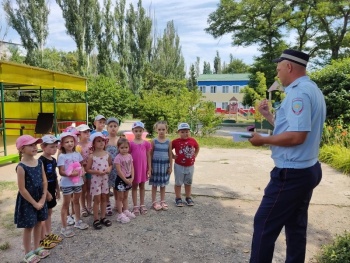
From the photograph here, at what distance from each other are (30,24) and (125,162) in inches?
989

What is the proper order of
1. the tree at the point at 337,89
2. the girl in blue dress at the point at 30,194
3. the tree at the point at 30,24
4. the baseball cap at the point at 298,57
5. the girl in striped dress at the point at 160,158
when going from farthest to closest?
1. the tree at the point at 30,24
2. the tree at the point at 337,89
3. the girl in striped dress at the point at 160,158
4. the girl in blue dress at the point at 30,194
5. the baseball cap at the point at 298,57

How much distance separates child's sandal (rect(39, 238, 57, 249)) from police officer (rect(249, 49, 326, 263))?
226 centimetres

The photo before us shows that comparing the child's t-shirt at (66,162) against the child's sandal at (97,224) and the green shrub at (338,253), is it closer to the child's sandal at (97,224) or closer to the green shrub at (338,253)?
the child's sandal at (97,224)

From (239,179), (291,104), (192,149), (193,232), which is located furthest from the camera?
(239,179)

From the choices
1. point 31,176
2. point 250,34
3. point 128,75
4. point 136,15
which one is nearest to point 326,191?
point 31,176

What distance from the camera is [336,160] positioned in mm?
7691

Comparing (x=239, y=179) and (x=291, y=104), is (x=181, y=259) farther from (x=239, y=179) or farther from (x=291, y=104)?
(x=239, y=179)

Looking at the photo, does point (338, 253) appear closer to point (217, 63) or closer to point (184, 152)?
point (184, 152)

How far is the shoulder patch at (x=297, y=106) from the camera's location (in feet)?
6.81

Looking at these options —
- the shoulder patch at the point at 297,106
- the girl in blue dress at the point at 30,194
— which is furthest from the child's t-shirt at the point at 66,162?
the shoulder patch at the point at 297,106

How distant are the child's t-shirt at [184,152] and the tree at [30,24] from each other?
23.5 metres

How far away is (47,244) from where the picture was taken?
10.7 ft

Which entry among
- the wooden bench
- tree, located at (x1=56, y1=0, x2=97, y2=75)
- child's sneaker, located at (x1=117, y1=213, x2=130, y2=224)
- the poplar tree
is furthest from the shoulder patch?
the poplar tree

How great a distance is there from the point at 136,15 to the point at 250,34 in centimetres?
1263
